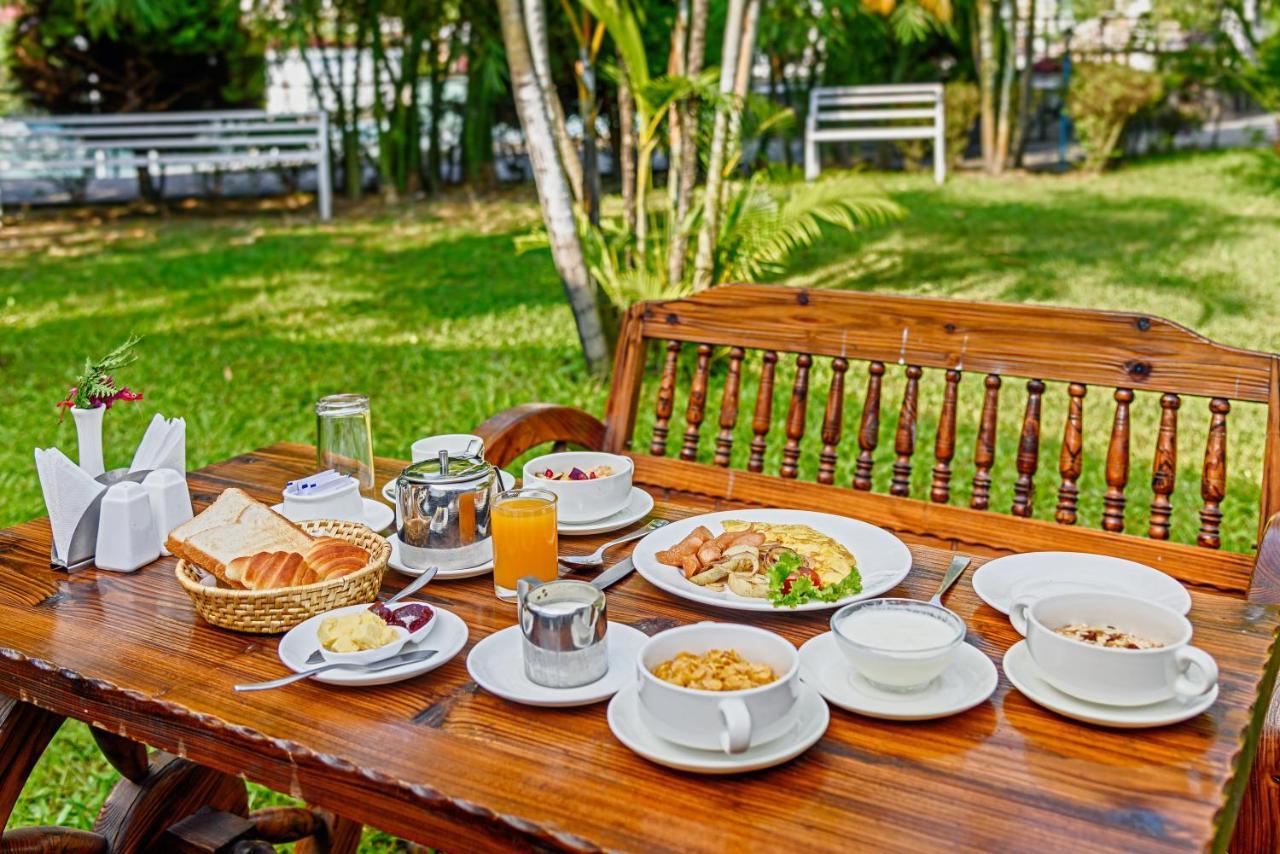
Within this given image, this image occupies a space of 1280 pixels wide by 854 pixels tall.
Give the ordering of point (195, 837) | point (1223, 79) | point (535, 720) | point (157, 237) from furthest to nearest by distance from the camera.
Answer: point (1223, 79)
point (157, 237)
point (195, 837)
point (535, 720)

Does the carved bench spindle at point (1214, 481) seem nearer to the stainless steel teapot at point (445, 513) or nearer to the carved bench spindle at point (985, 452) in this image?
the carved bench spindle at point (985, 452)

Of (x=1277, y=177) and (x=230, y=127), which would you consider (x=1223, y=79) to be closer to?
(x=1277, y=177)

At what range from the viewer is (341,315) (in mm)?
7773

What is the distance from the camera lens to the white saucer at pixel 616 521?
2.06m

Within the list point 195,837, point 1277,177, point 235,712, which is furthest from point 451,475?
point 1277,177

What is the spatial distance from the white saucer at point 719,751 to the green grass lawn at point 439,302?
1585 mm

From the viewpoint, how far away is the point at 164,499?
201cm

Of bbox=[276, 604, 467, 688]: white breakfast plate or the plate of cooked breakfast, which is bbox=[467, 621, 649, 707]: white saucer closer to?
bbox=[276, 604, 467, 688]: white breakfast plate

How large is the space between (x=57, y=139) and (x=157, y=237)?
2200 millimetres

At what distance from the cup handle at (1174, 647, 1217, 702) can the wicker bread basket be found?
1.10m

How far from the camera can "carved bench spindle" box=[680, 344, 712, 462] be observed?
2879 millimetres

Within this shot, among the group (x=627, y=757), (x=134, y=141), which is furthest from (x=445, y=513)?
(x=134, y=141)

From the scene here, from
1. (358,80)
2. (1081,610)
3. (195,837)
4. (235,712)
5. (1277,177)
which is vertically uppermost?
(358,80)

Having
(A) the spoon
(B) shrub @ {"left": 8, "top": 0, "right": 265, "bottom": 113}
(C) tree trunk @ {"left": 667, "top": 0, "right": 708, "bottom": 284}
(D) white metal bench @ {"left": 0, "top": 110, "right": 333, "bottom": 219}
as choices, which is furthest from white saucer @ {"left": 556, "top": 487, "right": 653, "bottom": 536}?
(B) shrub @ {"left": 8, "top": 0, "right": 265, "bottom": 113}
